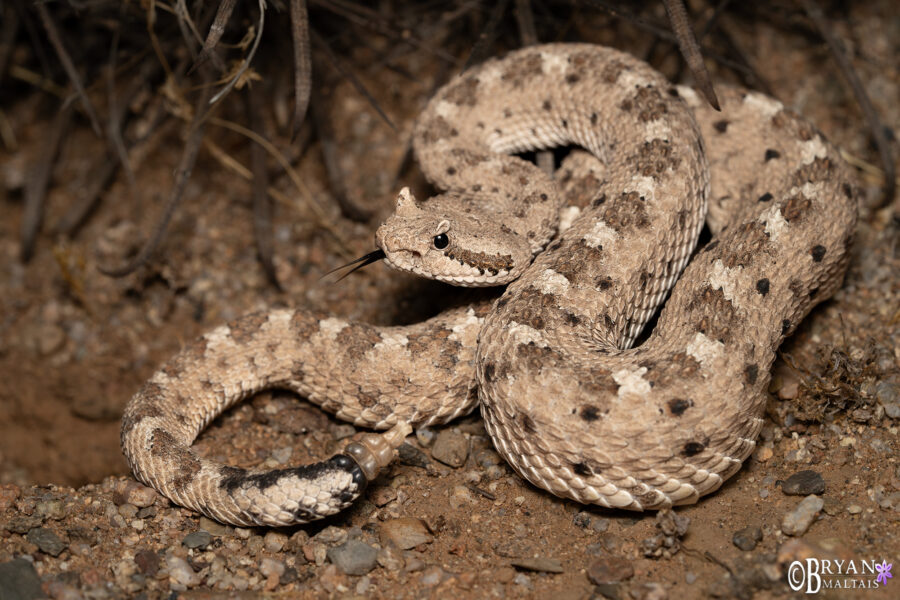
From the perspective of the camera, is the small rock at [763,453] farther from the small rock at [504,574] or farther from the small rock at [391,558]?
the small rock at [391,558]

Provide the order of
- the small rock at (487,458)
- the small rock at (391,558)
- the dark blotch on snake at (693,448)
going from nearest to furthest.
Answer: the dark blotch on snake at (693,448) < the small rock at (391,558) < the small rock at (487,458)

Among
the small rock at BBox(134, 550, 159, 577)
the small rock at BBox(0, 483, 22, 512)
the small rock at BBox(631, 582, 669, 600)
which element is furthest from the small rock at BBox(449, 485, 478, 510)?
the small rock at BBox(0, 483, 22, 512)

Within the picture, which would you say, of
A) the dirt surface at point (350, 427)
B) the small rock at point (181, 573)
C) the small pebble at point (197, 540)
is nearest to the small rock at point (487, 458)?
the dirt surface at point (350, 427)

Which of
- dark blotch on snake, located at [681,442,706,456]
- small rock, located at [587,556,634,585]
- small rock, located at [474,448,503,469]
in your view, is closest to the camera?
small rock, located at [587,556,634,585]

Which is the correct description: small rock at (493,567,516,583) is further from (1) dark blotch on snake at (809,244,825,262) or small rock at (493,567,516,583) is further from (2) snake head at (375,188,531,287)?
(1) dark blotch on snake at (809,244,825,262)

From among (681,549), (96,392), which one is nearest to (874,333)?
(681,549)

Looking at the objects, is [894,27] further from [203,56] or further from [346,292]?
[203,56]

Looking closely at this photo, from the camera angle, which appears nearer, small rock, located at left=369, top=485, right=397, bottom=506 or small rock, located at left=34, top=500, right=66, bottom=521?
small rock, located at left=34, top=500, right=66, bottom=521
